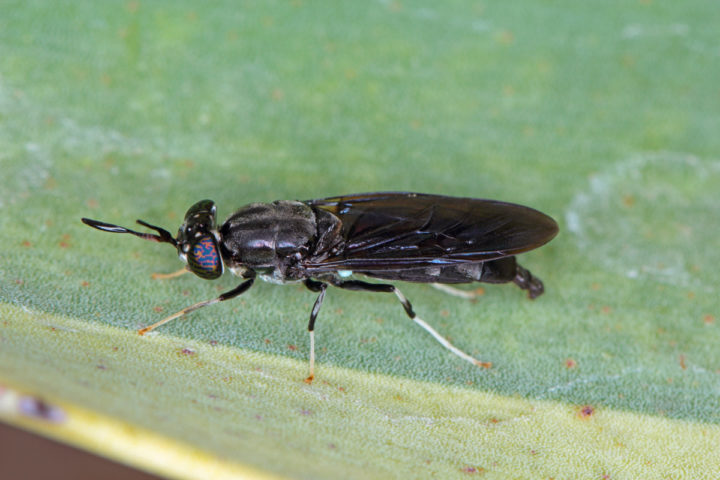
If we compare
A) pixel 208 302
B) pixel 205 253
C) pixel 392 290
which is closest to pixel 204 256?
pixel 205 253

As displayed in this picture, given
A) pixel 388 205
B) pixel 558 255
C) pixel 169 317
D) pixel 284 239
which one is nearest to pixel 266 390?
pixel 169 317

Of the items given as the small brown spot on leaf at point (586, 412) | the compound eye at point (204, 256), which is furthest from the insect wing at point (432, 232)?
the small brown spot on leaf at point (586, 412)

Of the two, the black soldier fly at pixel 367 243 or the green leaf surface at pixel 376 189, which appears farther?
the black soldier fly at pixel 367 243

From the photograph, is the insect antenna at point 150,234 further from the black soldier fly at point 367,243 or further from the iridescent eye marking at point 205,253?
the iridescent eye marking at point 205,253

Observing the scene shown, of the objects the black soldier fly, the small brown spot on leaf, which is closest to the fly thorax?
the black soldier fly

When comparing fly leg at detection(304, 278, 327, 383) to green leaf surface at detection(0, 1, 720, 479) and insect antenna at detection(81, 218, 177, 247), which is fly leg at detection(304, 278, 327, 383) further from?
insect antenna at detection(81, 218, 177, 247)

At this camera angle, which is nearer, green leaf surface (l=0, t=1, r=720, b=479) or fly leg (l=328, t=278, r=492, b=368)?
green leaf surface (l=0, t=1, r=720, b=479)
